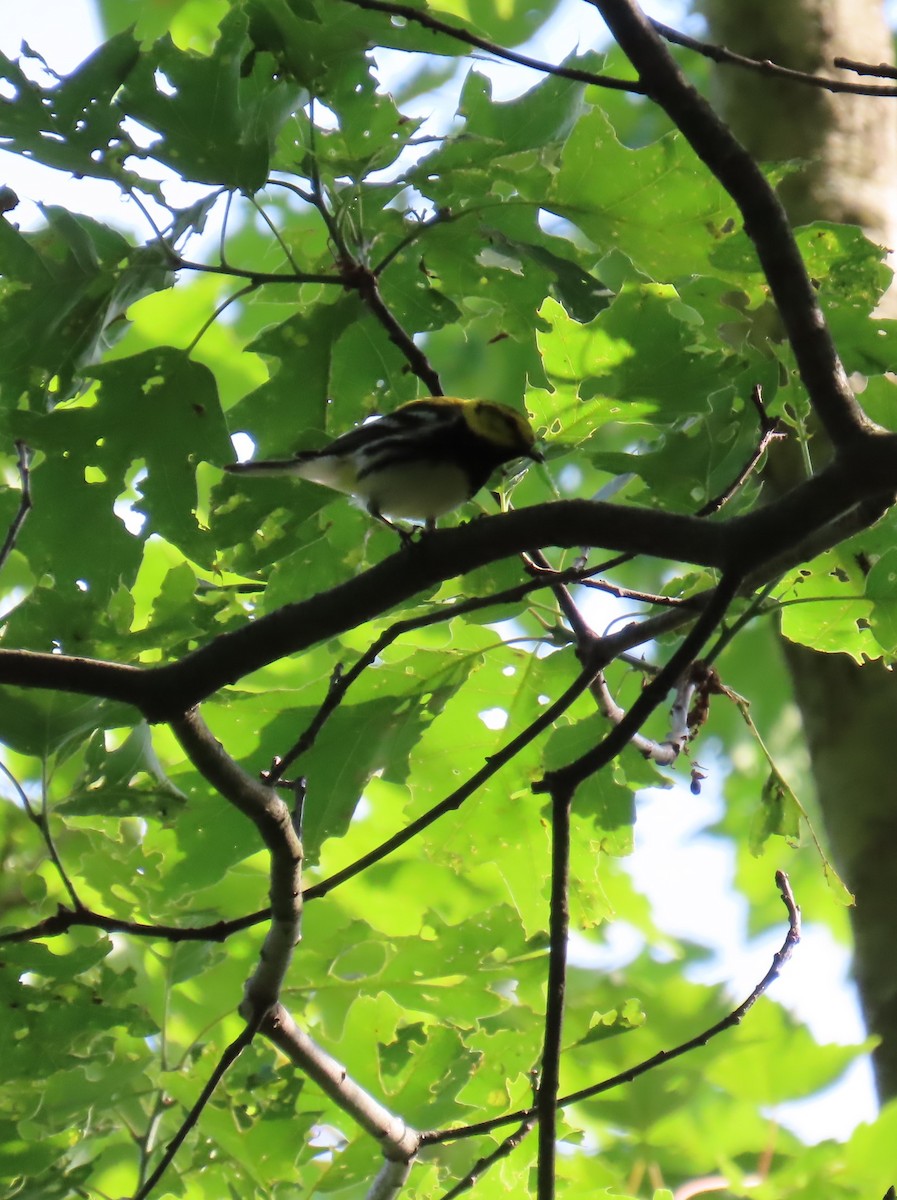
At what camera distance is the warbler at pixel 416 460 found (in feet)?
8.10

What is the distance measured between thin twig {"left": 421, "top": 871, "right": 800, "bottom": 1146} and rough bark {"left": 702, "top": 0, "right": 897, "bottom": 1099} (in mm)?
880

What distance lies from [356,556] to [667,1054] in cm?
101

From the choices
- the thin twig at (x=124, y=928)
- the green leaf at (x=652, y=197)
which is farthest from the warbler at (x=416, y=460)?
the thin twig at (x=124, y=928)

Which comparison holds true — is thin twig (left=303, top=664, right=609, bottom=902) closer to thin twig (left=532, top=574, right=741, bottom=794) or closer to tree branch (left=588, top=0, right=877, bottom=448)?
thin twig (left=532, top=574, right=741, bottom=794)

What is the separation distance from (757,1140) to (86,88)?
7.01 feet

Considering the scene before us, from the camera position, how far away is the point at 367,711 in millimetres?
2316

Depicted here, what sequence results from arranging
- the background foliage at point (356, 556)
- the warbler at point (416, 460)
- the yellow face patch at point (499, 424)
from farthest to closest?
the yellow face patch at point (499, 424), the warbler at point (416, 460), the background foliage at point (356, 556)

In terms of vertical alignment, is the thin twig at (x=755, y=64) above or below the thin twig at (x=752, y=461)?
above

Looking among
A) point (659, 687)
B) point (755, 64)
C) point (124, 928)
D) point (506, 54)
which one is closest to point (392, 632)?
point (659, 687)

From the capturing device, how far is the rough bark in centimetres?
279

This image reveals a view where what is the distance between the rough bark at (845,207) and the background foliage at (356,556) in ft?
1.37

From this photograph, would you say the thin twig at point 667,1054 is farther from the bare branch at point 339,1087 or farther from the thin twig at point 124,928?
the thin twig at point 124,928

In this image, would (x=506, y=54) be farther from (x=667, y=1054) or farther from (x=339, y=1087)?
(x=339, y=1087)

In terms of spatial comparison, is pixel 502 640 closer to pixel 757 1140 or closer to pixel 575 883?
pixel 575 883
